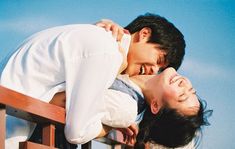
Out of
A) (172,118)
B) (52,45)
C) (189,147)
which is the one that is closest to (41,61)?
(52,45)

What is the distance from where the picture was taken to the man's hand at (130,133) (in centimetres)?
238

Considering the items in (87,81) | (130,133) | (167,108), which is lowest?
(130,133)

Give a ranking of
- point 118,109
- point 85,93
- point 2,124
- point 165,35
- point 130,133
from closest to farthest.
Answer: point 2,124 → point 85,93 → point 118,109 → point 130,133 → point 165,35

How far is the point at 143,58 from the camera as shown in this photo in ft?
8.16

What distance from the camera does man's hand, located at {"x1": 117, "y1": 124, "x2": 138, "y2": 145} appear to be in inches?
93.7

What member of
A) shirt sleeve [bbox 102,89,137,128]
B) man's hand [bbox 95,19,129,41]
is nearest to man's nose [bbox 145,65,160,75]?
man's hand [bbox 95,19,129,41]

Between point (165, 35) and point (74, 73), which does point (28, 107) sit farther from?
point (165, 35)

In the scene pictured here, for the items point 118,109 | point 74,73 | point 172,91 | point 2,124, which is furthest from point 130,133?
point 2,124

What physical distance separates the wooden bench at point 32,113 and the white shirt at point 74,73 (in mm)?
49

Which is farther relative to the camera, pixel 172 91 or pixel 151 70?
pixel 151 70

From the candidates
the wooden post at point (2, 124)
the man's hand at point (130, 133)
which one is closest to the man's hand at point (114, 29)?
the man's hand at point (130, 133)

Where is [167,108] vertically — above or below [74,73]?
below

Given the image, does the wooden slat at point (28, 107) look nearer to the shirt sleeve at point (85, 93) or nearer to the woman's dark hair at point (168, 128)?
the shirt sleeve at point (85, 93)

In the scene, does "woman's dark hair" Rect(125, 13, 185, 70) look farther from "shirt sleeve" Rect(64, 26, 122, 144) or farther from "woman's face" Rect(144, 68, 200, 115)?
"shirt sleeve" Rect(64, 26, 122, 144)
